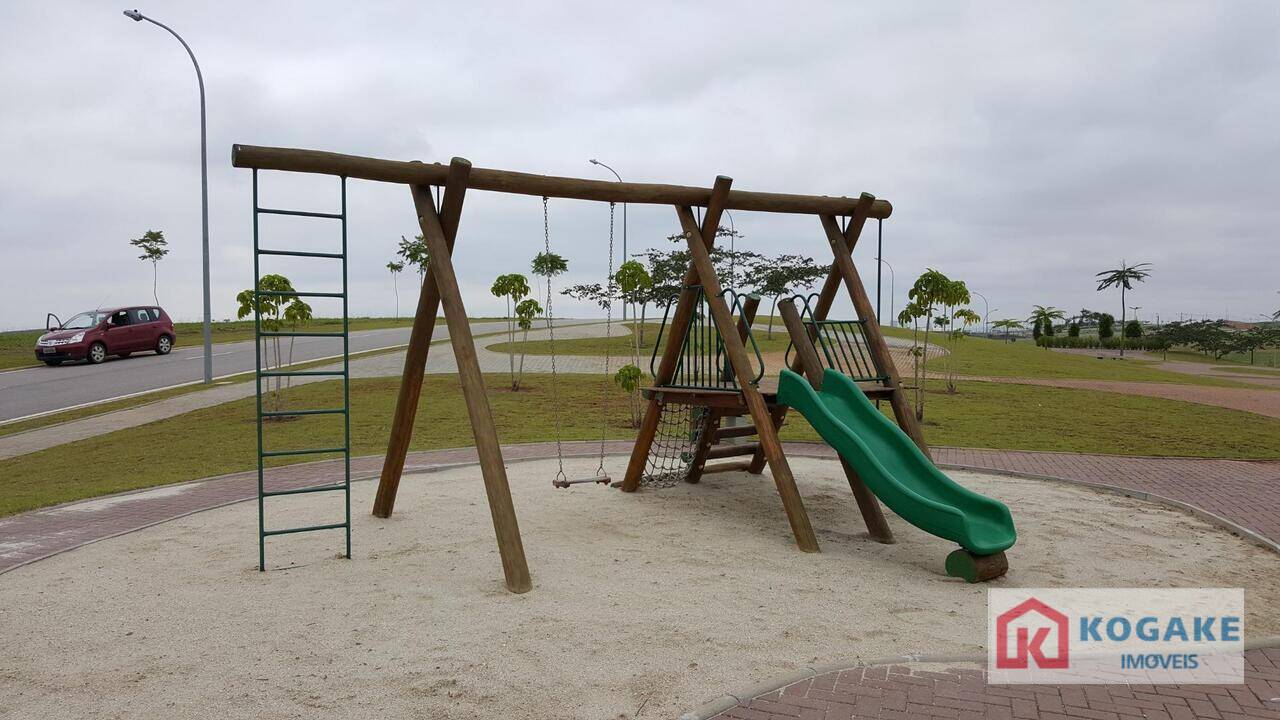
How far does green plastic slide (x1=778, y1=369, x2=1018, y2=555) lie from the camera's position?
5410mm

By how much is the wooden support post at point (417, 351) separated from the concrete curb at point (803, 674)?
3.40m

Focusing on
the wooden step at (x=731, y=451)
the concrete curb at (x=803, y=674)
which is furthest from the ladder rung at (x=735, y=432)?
the concrete curb at (x=803, y=674)

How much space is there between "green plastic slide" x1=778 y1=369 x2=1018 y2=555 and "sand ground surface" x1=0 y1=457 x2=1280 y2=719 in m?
0.35

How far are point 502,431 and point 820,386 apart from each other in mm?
7833

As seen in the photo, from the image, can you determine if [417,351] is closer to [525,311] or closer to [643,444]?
[643,444]

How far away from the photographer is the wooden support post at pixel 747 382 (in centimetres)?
617

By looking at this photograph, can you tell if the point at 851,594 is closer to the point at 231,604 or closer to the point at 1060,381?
the point at 231,604

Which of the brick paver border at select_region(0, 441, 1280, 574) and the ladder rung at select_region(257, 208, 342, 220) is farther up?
the ladder rung at select_region(257, 208, 342, 220)

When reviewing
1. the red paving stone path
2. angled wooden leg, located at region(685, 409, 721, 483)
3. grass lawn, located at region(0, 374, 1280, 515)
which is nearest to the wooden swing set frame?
angled wooden leg, located at region(685, 409, 721, 483)

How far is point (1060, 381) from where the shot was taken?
24.9m

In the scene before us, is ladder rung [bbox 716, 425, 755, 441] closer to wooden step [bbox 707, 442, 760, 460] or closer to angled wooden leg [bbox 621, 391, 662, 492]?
wooden step [bbox 707, 442, 760, 460]

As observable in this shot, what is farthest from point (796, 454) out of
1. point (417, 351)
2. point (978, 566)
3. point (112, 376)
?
point (112, 376)

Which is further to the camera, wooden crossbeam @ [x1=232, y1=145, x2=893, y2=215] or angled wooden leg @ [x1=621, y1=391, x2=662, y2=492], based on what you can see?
angled wooden leg @ [x1=621, y1=391, x2=662, y2=492]

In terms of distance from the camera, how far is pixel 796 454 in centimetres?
1088
